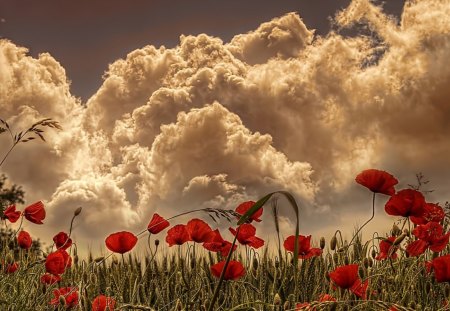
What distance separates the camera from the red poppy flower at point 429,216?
4.10m

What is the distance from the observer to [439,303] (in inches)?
174

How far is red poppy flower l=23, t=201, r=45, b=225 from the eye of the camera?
4762 millimetres

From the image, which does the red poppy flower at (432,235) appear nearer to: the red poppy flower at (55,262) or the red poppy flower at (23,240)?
the red poppy flower at (55,262)

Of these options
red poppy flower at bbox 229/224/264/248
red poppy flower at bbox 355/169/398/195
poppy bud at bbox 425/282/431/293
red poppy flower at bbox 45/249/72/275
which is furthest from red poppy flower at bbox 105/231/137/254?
poppy bud at bbox 425/282/431/293

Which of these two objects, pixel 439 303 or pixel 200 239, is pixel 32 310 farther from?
pixel 439 303

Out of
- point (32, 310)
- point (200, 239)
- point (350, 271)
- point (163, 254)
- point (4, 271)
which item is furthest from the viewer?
point (163, 254)

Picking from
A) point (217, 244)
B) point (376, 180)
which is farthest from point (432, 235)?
point (217, 244)

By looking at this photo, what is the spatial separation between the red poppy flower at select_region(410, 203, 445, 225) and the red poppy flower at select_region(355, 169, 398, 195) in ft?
0.80

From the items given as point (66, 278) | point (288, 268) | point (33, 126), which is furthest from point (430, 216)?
point (66, 278)

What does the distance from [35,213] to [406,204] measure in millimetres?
2594

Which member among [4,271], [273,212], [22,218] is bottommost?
[273,212]

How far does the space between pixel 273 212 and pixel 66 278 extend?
489 cm

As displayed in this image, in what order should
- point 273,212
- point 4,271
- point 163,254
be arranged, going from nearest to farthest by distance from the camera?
1. point 273,212
2. point 4,271
3. point 163,254

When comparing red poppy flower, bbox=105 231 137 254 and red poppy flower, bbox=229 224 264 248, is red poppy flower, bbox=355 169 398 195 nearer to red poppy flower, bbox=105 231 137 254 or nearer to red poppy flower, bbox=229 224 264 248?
red poppy flower, bbox=229 224 264 248
